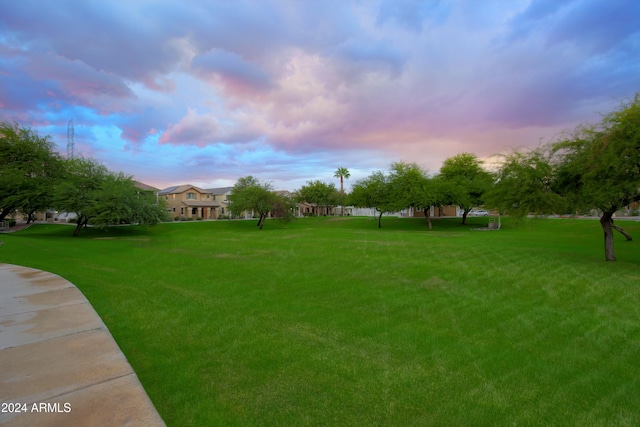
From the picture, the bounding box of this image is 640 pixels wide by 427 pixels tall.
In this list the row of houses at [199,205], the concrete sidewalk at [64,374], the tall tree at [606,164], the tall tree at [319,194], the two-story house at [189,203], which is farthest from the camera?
the tall tree at [319,194]

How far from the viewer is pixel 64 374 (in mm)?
3762

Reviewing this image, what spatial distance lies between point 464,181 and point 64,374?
48226mm

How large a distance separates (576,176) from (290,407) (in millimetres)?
16964

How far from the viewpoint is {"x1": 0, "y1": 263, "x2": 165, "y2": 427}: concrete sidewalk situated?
3.04 metres

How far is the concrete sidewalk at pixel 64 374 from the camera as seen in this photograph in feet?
9.97

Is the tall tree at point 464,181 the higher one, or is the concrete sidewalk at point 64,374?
the tall tree at point 464,181

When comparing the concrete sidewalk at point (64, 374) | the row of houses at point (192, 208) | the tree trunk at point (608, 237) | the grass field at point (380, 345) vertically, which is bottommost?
the grass field at point (380, 345)

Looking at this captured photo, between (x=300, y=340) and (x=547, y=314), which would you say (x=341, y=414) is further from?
(x=547, y=314)

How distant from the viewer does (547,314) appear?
23.0ft

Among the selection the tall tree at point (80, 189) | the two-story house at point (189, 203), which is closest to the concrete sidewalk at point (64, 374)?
the tall tree at point (80, 189)

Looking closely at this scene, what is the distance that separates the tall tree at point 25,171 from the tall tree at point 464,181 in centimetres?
4549

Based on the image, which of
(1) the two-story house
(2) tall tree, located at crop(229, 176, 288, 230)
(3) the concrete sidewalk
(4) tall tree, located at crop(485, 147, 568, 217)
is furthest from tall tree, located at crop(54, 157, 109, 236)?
(4) tall tree, located at crop(485, 147, 568, 217)

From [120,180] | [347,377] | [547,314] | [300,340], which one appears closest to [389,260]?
[547,314]

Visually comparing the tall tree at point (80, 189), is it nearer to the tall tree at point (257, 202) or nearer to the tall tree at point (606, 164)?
the tall tree at point (257, 202)
